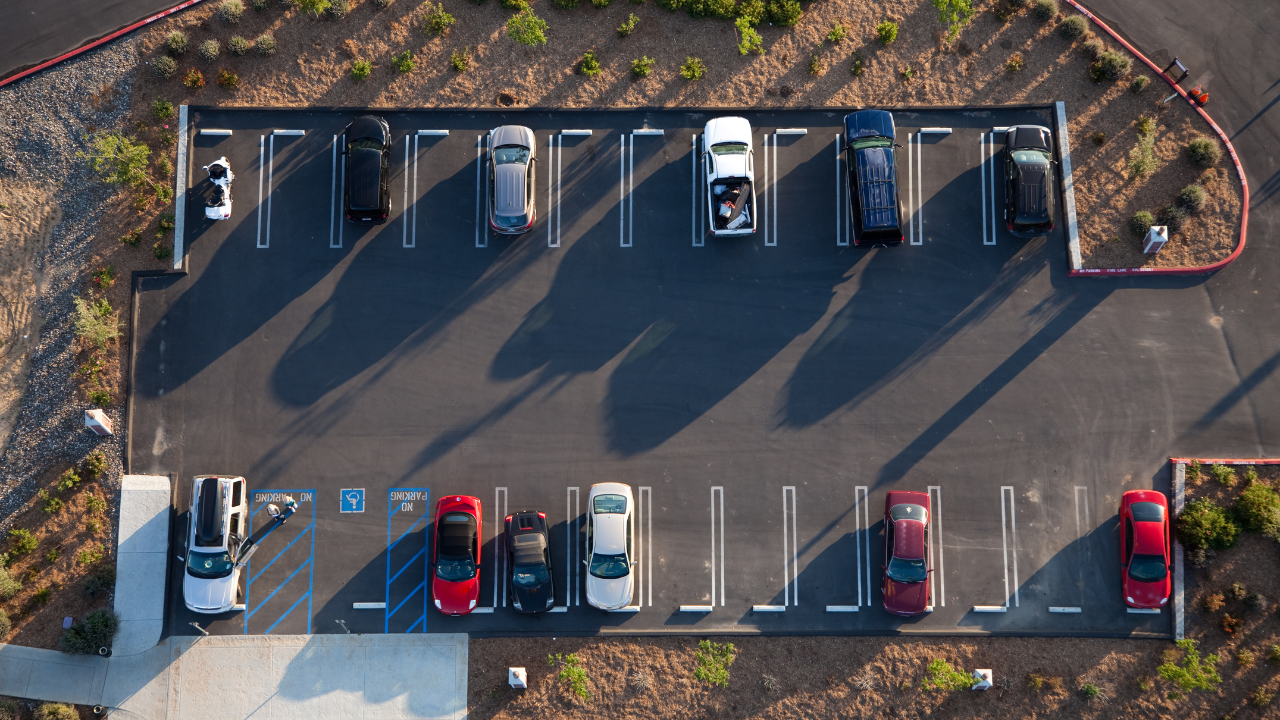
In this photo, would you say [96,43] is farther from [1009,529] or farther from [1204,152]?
[1204,152]

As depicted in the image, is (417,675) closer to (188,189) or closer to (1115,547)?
(188,189)

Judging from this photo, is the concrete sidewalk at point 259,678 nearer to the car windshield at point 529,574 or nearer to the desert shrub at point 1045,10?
the car windshield at point 529,574

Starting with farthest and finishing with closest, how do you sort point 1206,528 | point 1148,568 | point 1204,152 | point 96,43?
point 96,43 < point 1204,152 < point 1206,528 < point 1148,568

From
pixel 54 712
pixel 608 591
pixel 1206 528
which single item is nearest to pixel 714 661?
pixel 608 591

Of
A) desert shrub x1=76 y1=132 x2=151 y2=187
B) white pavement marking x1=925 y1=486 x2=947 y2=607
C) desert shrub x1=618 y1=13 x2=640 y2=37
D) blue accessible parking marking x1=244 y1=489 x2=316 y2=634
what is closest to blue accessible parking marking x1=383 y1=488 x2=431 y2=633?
blue accessible parking marking x1=244 y1=489 x2=316 y2=634

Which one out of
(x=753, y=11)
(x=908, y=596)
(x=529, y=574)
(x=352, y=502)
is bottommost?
(x=908, y=596)

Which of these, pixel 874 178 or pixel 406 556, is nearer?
pixel 406 556

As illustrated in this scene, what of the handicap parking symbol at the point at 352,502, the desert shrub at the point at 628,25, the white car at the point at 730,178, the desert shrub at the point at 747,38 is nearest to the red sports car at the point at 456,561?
the handicap parking symbol at the point at 352,502

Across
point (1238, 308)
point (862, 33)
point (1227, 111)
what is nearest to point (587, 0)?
point (862, 33)
